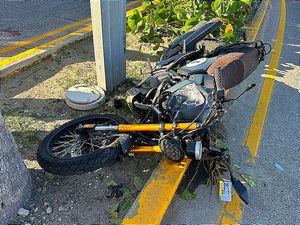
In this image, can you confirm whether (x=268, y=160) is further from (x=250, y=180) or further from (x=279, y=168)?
(x=250, y=180)

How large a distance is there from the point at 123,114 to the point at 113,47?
0.89 metres

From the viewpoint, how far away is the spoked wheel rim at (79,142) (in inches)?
123

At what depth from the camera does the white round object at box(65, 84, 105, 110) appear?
3.97m

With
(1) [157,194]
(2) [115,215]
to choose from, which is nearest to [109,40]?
(1) [157,194]

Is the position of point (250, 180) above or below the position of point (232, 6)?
below

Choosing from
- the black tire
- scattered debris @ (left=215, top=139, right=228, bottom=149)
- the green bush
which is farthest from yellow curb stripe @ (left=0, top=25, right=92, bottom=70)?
scattered debris @ (left=215, top=139, right=228, bottom=149)

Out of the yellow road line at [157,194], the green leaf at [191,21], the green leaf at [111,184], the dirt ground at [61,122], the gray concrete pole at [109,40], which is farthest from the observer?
the green leaf at [191,21]

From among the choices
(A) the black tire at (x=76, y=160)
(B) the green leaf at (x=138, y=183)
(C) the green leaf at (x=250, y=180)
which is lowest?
(C) the green leaf at (x=250, y=180)

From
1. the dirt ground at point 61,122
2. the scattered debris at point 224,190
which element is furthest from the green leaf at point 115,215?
the scattered debris at point 224,190

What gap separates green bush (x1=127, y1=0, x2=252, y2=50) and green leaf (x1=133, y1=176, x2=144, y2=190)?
293 centimetres

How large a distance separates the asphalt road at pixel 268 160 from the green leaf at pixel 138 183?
35 cm

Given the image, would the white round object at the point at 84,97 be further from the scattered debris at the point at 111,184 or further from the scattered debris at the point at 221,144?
the scattered debris at the point at 221,144

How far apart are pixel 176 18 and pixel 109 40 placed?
215cm

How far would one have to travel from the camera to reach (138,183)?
10.1 feet
